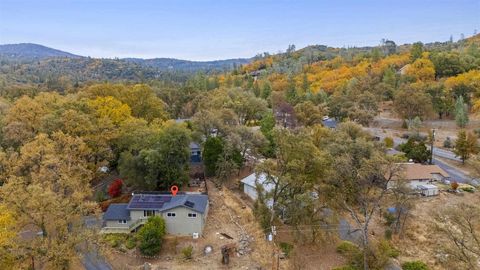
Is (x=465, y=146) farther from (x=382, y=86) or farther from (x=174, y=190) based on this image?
(x=382, y=86)

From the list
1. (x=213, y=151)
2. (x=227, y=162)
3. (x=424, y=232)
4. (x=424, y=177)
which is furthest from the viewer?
(x=213, y=151)

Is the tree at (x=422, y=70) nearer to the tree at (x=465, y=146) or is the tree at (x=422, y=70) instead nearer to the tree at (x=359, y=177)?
the tree at (x=465, y=146)

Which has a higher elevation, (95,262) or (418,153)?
(418,153)

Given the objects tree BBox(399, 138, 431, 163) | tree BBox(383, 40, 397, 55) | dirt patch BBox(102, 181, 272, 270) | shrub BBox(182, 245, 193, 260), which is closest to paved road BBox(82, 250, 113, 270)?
dirt patch BBox(102, 181, 272, 270)

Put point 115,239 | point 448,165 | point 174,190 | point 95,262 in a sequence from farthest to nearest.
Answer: point 448,165
point 174,190
point 115,239
point 95,262

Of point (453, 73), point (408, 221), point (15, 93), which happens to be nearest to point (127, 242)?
point (408, 221)

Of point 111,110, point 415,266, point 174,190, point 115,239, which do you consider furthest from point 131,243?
point 415,266

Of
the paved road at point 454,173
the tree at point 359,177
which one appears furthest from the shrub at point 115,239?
the paved road at point 454,173
